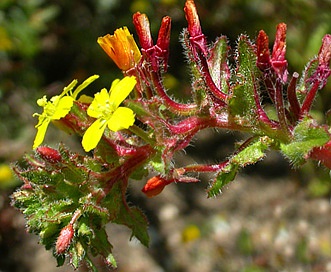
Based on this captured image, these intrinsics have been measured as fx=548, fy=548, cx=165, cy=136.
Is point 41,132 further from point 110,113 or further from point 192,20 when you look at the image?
point 192,20

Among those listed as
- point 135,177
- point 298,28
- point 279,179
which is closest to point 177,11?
point 298,28

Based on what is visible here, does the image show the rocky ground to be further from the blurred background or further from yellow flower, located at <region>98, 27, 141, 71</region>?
yellow flower, located at <region>98, 27, 141, 71</region>

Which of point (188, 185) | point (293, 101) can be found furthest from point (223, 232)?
point (293, 101)

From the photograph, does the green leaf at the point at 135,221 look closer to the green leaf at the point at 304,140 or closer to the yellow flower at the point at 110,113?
the yellow flower at the point at 110,113

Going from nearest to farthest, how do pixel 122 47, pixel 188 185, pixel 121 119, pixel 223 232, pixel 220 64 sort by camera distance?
pixel 121 119 < pixel 122 47 < pixel 220 64 < pixel 223 232 < pixel 188 185

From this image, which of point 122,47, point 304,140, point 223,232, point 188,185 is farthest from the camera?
point 188,185

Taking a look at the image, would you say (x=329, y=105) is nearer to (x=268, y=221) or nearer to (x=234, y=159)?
(x=268, y=221)
